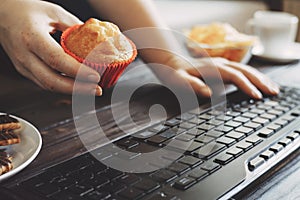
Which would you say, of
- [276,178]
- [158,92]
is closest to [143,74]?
[158,92]

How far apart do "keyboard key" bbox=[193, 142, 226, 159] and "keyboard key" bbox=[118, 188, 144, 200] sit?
12cm

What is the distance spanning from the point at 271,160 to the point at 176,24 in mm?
762

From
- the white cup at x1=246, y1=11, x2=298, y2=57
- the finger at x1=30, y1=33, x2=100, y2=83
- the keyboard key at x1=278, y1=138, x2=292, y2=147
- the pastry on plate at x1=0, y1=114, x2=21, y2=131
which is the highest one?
the finger at x1=30, y1=33, x2=100, y2=83

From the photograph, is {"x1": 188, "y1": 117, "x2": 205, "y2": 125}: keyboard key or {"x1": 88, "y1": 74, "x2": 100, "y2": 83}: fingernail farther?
{"x1": 188, "y1": 117, "x2": 205, "y2": 125}: keyboard key

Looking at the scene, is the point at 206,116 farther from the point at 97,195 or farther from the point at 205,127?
the point at 97,195

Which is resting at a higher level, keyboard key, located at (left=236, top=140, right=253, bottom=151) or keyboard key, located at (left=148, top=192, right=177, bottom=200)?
keyboard key, located at (left=148, top=192, right=177, bottom=200)

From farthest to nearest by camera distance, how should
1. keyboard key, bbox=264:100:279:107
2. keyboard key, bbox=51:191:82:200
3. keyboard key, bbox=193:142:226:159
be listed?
keyboard key, bbox=264:100:279:107
keyboard key, bbox=193:142:226:159
keyboard key, bbox=51:191:82:200

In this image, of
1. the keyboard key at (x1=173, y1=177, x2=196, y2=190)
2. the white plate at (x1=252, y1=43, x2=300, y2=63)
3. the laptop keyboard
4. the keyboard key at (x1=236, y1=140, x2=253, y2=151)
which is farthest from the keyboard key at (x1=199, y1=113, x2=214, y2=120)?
the white plate at (x1=252, y1=43, x2=300, y2=63)

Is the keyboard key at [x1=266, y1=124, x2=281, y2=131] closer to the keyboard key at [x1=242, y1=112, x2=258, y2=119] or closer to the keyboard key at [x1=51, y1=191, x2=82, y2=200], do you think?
the keyboard key at [x1=242, y1=112, x2=258, y2=119]

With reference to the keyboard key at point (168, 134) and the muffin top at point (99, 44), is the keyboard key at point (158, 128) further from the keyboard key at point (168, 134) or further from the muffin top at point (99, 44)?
the muffin top at point (99, 44)

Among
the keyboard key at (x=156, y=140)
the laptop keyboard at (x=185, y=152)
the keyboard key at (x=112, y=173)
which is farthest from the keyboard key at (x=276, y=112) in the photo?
the keyboard key at (x=112, y=173)

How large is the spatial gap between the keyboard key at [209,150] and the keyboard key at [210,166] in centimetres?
2

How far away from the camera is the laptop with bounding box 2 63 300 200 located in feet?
1.53

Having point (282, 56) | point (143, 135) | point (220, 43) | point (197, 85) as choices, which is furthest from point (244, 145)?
point (282, 56)
